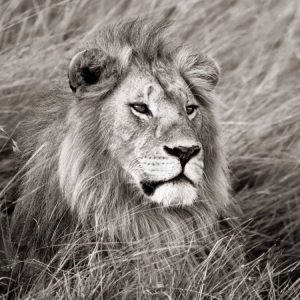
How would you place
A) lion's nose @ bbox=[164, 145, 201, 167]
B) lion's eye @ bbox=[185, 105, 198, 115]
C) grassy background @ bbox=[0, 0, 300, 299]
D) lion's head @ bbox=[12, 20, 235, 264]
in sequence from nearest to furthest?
lion's nose @ bbox=[164, 145, 201, 167] → lion's head @ bbox=[12, 20, 235, 264] → lion's eye @ bbox=[185, 105, 198, 115] → grassy background @ bbox=[0, 0, 300, 299]

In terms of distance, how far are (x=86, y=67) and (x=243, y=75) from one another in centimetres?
308

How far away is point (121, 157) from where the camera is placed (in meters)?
4.36

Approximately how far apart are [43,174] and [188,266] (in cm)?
103

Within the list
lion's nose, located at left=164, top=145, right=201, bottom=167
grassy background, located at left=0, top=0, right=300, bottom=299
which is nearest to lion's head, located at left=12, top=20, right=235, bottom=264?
lion's nose, located at left=164, top=145, right=201, bottom=167

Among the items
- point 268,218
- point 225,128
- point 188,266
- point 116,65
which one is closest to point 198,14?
point 225,128

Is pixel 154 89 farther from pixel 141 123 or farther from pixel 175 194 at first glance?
pixel 175 194

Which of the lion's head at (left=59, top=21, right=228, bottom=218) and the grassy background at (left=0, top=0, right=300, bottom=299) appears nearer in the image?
the lion's head at (left=59, top=21, right=228, bottom=218)

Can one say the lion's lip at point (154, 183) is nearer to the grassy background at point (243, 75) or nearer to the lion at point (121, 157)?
Result: the lion at point (121, 157)

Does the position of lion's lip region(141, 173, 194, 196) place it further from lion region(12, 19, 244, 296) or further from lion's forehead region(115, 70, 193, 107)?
lion's forehead region(115, 70, 193, 107)

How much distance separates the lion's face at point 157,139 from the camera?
4.13 metres

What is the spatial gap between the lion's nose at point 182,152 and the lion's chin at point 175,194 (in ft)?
0.42

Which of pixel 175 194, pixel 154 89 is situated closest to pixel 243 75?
pixel 154 89

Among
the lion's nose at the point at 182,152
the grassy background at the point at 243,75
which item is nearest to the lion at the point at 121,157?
the lion's nose at the point at 182,152

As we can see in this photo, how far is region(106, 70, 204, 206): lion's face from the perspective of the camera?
413 cm
